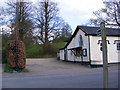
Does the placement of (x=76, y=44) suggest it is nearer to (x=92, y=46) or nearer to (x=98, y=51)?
(x=92, y=46)

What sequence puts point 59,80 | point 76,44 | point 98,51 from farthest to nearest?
point 76,44
point 98,51
point 59,80

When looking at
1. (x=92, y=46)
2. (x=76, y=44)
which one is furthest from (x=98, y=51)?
(x=76, y=44)

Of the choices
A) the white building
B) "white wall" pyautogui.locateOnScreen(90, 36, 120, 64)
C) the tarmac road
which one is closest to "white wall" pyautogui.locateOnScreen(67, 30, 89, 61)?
the white building

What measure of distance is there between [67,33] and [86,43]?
2459 cm

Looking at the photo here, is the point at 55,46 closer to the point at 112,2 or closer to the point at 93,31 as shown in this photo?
the point at 112,2

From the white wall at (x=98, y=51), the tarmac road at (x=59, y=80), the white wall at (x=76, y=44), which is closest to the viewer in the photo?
the tarmac road at (x=59, y=80)

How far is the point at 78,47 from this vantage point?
27938 mm

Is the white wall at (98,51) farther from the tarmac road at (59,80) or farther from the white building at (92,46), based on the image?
the tarmac road at (59,80)

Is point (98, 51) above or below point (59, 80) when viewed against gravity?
above

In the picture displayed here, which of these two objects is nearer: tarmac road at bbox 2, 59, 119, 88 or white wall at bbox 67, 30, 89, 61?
tarmac road at bbox 2, 59, 119, 88

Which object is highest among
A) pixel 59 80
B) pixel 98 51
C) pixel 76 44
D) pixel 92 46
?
pixel 76 44

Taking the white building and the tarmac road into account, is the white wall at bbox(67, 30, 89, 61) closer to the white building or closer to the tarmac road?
the white building

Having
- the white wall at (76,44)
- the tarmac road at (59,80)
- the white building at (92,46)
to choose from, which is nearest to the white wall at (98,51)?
the white building at (92,46)

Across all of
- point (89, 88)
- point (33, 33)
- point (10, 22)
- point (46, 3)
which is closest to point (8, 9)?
point (10, 22)
